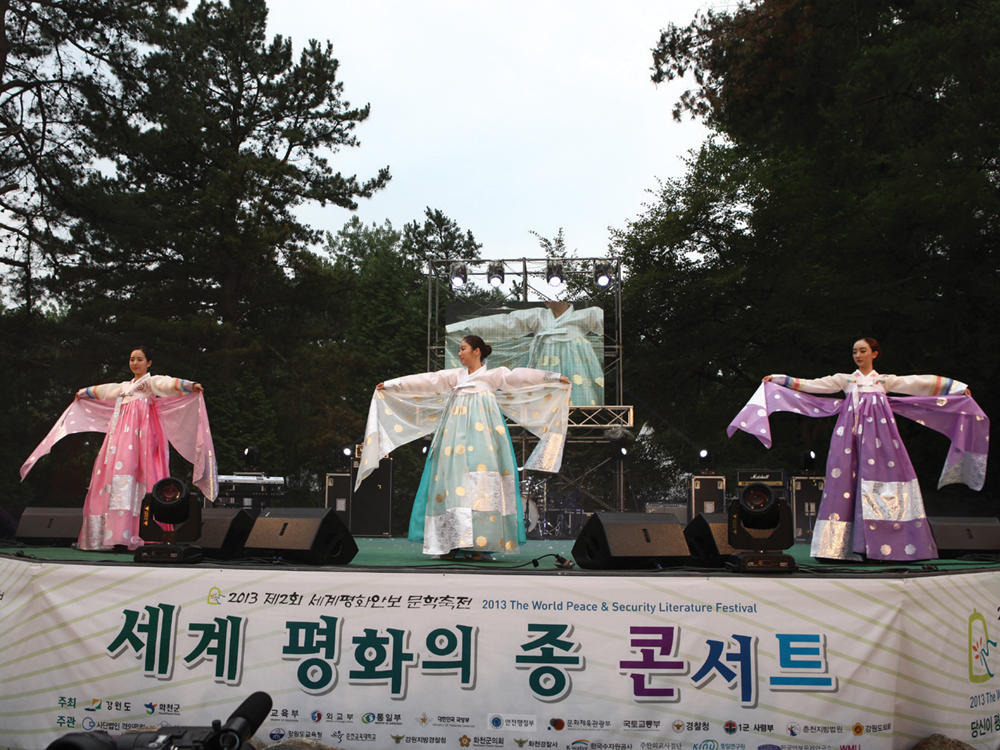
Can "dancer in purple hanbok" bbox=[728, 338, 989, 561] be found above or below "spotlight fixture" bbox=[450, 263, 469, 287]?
below

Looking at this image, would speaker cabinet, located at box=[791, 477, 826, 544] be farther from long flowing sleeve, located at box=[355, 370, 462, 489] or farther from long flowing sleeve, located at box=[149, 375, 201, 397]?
long flowing sleeve, located at box=[149, 375, 201, 397]

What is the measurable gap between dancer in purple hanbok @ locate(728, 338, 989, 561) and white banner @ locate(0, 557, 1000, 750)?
63.4 inches

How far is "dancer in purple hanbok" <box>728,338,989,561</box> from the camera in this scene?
4.48 metres

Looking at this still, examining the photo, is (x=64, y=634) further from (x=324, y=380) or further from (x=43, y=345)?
(x=324, y=380)

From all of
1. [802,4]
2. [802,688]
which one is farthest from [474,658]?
[802,4]

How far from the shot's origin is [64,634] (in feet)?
9.62

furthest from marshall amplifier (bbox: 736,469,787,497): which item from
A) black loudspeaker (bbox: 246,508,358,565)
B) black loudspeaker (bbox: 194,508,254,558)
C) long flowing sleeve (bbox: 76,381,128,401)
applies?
long flowing sleeve (bbox: 76,381,128,401)

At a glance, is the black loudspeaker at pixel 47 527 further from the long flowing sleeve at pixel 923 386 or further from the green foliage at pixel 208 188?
the green foliage at pixel 208 188

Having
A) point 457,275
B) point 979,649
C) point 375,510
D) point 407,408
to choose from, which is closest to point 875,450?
Result: point 979,649

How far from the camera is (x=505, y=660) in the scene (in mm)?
2795

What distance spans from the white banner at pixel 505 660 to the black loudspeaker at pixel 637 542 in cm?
61

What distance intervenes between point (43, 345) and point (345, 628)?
12.7 metres

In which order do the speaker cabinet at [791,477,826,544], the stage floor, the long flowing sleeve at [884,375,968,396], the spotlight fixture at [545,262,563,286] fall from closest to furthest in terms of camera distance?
1. the stage floor
2. the long flowing sleeve at [884,375,968,396]
3. the speaker cabinet at [791,477,826,544]
4. the spotlight fixture at [545,262,563,286]

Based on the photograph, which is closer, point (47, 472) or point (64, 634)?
point (64, 634)
